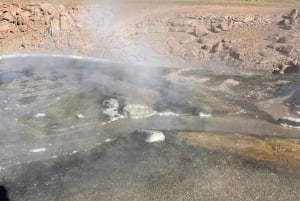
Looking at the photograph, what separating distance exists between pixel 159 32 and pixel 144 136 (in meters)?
12.4

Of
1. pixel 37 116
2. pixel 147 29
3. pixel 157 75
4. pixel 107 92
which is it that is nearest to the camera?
pixel 37 116

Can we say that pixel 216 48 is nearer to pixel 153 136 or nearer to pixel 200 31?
pixel 200 31

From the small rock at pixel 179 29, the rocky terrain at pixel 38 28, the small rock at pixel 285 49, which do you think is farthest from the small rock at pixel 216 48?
the rocky terrain at pixel 38 28

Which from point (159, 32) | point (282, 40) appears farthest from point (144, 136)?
point (159, 32)

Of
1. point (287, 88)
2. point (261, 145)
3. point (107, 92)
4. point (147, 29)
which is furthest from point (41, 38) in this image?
point (261, 145)

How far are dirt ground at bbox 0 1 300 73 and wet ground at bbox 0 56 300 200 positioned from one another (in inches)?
81.6

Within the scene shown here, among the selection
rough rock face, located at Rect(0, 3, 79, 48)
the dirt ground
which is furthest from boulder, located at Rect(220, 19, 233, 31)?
rough rock face, located at Rect(0, 3, 79, 48)

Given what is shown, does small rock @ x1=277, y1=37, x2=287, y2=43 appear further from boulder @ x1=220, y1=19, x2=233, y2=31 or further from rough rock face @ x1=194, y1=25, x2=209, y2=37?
rough rock face @ x1=194, y1=25, x2=209, y2=37

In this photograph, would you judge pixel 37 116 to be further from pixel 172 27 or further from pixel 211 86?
pixel 172 27

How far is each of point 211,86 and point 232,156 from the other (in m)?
6.43

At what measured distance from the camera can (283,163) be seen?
1076 centimetres

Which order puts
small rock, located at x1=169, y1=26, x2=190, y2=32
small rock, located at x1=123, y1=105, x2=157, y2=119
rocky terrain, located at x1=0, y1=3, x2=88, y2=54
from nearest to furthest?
small rock, located at x1=123, y1=105, x2=157, y2=119
small rock, located at x1=169, y1=26, x2=190, y2=32
rocky terrain, located at x1=0, y1=3, x2=88, y2=54

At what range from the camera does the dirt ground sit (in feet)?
69.7

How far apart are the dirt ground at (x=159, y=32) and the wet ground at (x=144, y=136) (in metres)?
2.07
